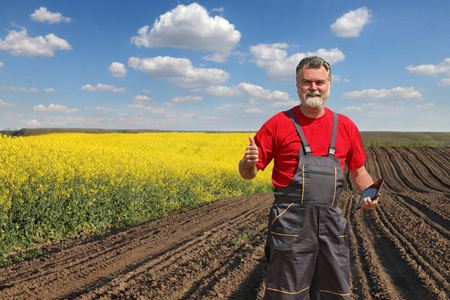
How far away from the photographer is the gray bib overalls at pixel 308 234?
2.30m

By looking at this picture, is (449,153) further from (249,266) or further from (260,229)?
(249,266)

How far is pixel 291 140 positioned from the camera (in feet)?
7.90

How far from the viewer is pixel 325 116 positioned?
2.53 metres

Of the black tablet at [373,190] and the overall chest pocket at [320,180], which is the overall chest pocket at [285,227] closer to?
the overall chest pocket at [320,180]

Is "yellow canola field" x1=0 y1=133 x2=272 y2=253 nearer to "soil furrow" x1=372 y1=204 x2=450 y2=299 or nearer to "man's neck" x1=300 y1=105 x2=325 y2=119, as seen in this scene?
"soil furrow" x1=372 y1=204 x2=450 y2=299

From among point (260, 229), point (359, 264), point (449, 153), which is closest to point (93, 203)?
point (260, 229)

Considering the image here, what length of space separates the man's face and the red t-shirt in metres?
0.13

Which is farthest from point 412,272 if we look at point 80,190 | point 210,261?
point 80,190

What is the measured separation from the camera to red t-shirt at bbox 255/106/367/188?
2.40 meters

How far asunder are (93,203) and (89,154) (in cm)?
371

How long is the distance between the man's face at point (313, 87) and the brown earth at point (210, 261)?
291 cm

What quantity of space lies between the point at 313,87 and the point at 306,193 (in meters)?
0.77

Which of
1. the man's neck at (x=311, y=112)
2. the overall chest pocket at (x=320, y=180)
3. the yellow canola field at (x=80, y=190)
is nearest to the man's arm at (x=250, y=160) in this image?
the overall chest pocket at (x=320, y=180)

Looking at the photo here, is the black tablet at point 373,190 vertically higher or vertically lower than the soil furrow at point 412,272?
higher
